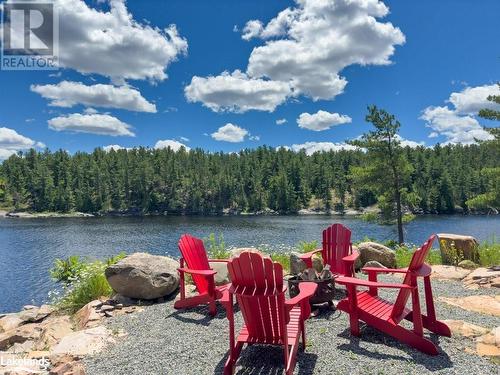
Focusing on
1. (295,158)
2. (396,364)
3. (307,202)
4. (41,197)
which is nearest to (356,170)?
(396,364)

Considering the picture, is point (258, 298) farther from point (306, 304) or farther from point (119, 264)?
point (119, 264)

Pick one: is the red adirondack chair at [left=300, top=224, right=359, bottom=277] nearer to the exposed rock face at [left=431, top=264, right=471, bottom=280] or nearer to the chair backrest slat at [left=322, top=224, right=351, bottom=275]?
the chair backrest slat at [left=322, top=224, right=351, bottom=275]

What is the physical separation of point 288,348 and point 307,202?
287ft

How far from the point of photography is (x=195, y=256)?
20.5ft

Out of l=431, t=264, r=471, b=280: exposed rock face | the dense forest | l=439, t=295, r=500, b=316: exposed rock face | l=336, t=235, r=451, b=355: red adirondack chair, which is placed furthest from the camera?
the dense forest

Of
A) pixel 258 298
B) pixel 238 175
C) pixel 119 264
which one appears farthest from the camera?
pixel 238 175

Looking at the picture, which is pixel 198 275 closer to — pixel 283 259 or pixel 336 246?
pixel 336 246

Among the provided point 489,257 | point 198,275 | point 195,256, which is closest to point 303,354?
point 198,275

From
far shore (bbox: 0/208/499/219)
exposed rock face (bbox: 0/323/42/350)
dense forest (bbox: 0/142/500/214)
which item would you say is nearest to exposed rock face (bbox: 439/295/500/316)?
exposed rock face (bbox: 0/323/42/350)

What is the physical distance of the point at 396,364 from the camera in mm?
3826

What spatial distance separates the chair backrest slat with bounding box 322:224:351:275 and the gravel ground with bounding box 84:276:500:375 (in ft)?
4.52

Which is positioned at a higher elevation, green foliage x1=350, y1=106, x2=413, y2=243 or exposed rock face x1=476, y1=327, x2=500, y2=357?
green foliage x1=350, y1=106, x2=413, y2=243

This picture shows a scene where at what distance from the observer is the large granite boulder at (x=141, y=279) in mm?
6672

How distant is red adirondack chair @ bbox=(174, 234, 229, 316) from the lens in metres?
5.86
